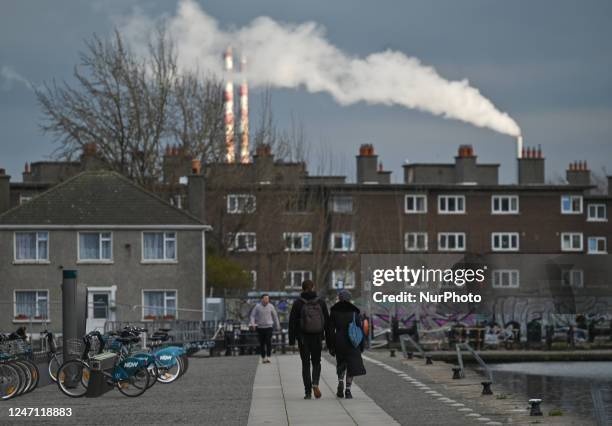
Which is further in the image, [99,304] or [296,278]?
[296,278]

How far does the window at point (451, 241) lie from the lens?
93.2m

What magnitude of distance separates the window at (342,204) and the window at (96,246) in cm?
3041

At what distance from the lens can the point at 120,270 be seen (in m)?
61.4

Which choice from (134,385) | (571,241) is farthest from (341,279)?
(134,385)

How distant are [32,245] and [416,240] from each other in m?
36.6

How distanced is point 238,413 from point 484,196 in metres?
74.8

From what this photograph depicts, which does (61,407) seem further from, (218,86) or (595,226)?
(595,226)

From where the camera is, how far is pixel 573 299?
66250 mm

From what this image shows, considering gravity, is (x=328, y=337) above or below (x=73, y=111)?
below

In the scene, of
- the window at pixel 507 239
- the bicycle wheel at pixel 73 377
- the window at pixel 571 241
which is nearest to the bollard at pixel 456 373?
the bicycle wheel at pixel 73 377

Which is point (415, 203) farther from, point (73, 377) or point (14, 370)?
point (14, 370)

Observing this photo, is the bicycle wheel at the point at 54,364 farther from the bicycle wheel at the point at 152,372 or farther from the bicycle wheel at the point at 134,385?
the bicycle wheel at the point at 134,385

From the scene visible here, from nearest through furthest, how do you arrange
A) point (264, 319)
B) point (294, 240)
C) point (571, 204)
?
point (264, 319) → point (294, 240) → point (571, 204)

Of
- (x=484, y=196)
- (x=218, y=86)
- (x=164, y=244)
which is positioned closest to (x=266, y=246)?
(x=218, y=86)
